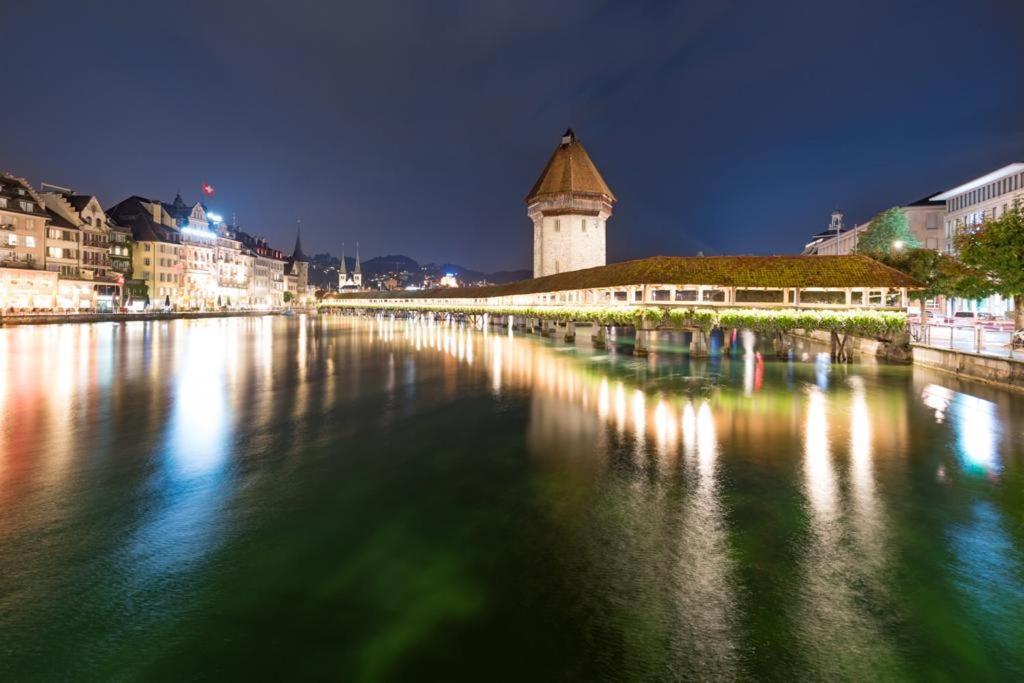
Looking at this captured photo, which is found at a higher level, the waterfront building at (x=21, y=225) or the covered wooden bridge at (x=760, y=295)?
the waterfront building at (x=21, y=225)

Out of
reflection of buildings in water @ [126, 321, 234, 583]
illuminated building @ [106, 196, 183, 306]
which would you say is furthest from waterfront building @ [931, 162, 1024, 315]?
illuminated building @ [106, 196, 183, 306]

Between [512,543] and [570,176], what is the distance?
59406 mm

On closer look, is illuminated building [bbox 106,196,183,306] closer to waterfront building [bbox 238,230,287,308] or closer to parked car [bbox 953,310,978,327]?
waterfront building [bbox 238,230,287,308]

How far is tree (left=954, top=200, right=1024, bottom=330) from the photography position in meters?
23.4

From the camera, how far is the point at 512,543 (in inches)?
266

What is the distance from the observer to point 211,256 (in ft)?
345

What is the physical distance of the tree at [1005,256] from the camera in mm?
23359

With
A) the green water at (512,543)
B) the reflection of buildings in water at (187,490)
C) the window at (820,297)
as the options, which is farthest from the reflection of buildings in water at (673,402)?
the reflection of buildings in water at (187,490)

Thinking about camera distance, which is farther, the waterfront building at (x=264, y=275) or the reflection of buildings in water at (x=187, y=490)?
the waterfront building at (x=264, y=275)

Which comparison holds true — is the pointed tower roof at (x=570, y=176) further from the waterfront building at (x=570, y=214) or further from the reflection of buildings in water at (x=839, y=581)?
the reflection of buildings in water at (x=839, y=581)

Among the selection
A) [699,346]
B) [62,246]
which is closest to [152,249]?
[62,246]

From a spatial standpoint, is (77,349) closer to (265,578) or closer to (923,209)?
(265,578)

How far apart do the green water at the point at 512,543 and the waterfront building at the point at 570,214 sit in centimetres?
4754

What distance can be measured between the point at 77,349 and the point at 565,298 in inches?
1284
